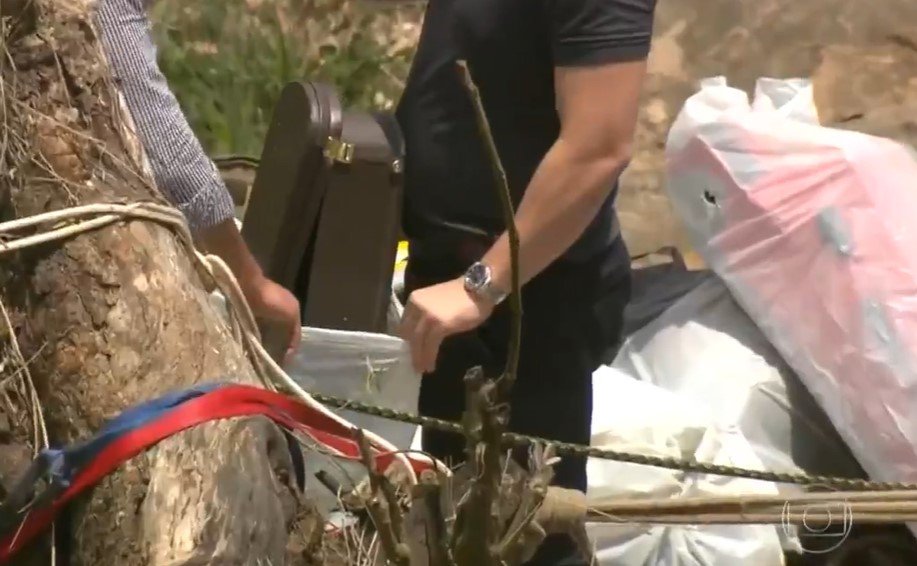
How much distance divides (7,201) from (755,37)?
197 cm

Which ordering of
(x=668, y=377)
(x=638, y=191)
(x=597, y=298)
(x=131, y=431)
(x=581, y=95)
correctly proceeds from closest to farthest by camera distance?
1. (x=131, y=431)
2. (x=581, y=95)
3. (x=597, y=298)
4. (x=668, y=377)
5. (x=638, y=191)

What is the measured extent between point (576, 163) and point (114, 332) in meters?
0.48

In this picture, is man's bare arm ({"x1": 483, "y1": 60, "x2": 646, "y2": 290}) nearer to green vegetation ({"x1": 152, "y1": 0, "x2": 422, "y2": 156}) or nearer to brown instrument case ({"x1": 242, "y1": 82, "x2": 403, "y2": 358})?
brown instrument case ({"x1": 242, "y1": 82, "x2": 403, "y2": 358})

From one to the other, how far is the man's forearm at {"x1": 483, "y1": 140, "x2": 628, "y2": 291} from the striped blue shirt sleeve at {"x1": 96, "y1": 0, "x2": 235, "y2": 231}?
26cm

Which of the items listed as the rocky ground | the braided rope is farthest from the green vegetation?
the braided rope

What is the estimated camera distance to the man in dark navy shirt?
0.97 metres

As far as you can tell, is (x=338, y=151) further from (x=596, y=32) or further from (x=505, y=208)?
(x=505, y=208)

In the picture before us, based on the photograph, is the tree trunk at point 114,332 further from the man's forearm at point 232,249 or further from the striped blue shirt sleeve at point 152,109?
the man's forearm at point 232,249

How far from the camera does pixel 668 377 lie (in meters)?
1.80

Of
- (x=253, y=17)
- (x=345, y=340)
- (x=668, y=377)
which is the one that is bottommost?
(x=668, y=377)

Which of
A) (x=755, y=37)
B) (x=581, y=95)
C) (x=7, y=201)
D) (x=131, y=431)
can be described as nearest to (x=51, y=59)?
(x=7, y=201)

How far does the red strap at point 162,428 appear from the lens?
21.8 inches

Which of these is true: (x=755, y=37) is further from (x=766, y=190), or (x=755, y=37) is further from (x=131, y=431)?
(x=131, y=431)

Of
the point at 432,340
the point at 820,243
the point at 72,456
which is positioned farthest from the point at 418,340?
the point at 820,243
